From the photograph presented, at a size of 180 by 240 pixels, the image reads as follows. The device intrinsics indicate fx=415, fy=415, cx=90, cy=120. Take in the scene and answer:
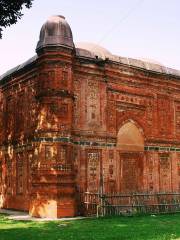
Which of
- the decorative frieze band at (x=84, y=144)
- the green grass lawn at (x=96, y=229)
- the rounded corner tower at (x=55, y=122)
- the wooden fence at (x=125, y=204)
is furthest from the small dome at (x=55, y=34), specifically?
the green grass lawn at (x=96, y=229)

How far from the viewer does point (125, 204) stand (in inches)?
672

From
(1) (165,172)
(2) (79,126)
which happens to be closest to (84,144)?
(2) (79,126)

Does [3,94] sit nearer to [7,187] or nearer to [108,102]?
[7,187]

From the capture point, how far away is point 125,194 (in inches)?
674

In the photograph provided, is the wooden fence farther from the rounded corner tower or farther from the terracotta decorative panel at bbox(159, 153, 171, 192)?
the terracotta decorative panel at bbox(159, 153, 171, 192)

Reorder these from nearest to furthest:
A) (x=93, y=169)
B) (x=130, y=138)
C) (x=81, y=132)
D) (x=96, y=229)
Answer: (x=96, y=229) < (x=81, y=132) < (x=93, y=169) < (x=130, y=138)

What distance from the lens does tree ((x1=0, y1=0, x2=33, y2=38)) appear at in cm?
1040

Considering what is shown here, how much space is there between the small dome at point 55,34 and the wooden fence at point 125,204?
589 cm

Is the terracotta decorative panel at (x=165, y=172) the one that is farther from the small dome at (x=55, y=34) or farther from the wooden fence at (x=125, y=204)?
the small dome at (x=55, y=34)

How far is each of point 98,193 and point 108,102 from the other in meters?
4.09

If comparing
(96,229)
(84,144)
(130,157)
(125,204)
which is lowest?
(96,229)

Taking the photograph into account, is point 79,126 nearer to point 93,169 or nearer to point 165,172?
point 93,169

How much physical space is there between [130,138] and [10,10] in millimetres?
9431

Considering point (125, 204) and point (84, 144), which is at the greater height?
point (84, 144)
